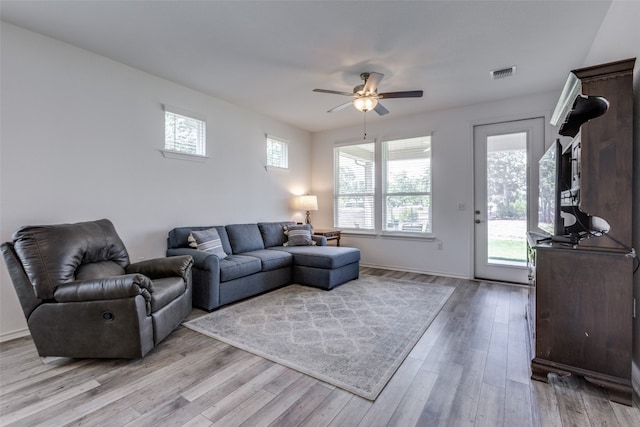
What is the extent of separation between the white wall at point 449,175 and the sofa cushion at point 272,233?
172 cm

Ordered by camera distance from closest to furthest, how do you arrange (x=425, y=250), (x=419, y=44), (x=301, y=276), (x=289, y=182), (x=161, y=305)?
(x=161, y=305), (x=419, y=44), (x=301, y=276), (x=425, y=250), (x=289, y=182)

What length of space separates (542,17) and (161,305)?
12.7 feet

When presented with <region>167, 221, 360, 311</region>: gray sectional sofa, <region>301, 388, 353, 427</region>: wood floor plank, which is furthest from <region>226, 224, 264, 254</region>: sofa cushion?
<region>301, 388, 353, 427</region>: wood floor plank

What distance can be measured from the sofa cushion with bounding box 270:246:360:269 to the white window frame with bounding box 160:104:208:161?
179cm

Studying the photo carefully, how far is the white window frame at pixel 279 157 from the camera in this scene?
5145mm

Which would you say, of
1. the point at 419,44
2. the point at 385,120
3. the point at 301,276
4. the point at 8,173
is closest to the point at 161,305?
the point at 8,173

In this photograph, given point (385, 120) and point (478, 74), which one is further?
point (385, 120)

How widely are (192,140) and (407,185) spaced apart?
348 cm

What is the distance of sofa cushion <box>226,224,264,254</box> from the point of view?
13.7ft

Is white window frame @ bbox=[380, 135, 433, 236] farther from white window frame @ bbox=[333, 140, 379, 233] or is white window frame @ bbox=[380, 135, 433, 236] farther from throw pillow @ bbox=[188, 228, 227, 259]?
throw pillow @ bbox=[188, 228, 227, 259]

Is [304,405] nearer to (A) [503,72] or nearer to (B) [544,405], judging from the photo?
(B) [544,405]

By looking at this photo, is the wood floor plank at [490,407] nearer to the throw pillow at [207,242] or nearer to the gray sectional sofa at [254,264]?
the gray sectional sofa at [254,264]

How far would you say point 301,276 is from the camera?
4.14m

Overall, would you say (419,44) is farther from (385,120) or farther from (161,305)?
(161,305)
